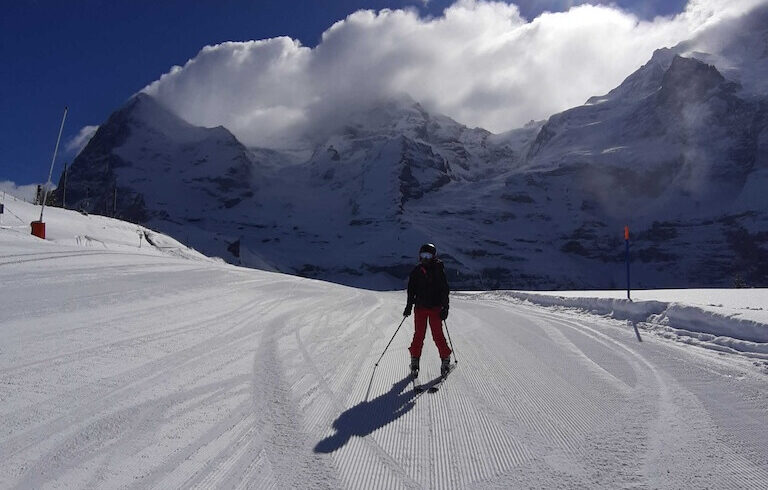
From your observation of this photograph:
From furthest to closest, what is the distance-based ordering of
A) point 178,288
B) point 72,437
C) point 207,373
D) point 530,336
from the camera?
point 178,288 → point 530,336 → point 207,373 → point 72,437

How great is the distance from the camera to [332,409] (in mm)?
5562

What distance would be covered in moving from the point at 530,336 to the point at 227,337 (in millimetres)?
6777

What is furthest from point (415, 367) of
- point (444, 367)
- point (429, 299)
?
point (429, 299)

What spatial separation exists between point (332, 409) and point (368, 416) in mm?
449

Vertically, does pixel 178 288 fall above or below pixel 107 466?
above

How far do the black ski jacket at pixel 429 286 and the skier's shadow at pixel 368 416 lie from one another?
1376 millimetres

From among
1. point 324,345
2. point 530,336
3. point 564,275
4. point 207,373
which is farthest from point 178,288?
point 564,275

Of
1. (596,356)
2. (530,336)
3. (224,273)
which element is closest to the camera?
(596,356)

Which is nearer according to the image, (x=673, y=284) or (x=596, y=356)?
(x=596, y=356)

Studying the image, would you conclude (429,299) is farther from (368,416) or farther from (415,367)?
(368,416)

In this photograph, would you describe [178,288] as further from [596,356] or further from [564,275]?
[564,275]

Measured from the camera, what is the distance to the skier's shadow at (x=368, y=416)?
461 cm

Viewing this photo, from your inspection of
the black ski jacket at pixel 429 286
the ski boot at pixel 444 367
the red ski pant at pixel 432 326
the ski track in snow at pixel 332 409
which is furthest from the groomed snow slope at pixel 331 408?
the black ski jacket at pixel 429 286

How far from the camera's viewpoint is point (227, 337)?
909cm
